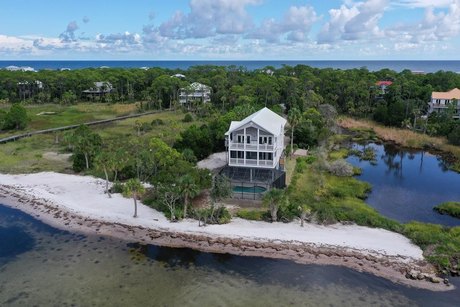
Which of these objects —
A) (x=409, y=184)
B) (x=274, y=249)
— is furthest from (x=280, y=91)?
(x=274, y=249)

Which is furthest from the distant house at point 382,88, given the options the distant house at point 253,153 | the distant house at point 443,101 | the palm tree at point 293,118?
the distant house at point 253,153

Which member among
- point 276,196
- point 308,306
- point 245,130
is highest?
point 245,130

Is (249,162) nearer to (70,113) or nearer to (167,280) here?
(167,280)

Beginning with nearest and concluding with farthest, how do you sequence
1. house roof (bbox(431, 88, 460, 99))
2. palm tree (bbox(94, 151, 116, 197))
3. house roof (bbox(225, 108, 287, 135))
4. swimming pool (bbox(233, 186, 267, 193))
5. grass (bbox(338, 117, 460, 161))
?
palm tree (bbox(94, 151, 116, 197)), swimming pool (bbox(233, 186, 267, 193)), house roof (bbox(225, 108, 287, 135)), grass (bbox(338, 117, 460, 161)), house roof (bbox(431, 88, 460, 99))

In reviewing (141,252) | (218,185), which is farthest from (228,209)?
(141,252)

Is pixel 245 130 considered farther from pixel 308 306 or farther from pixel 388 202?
pixel 308 306

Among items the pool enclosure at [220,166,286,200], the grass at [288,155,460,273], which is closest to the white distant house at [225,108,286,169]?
the pool enclosure at [220,166,286,200]

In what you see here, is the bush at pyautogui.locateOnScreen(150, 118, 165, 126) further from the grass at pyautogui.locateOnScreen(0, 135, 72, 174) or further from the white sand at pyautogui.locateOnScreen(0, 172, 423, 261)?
the white sand at pyautogui.locateOnScreen(0, 172, 423, 261)
